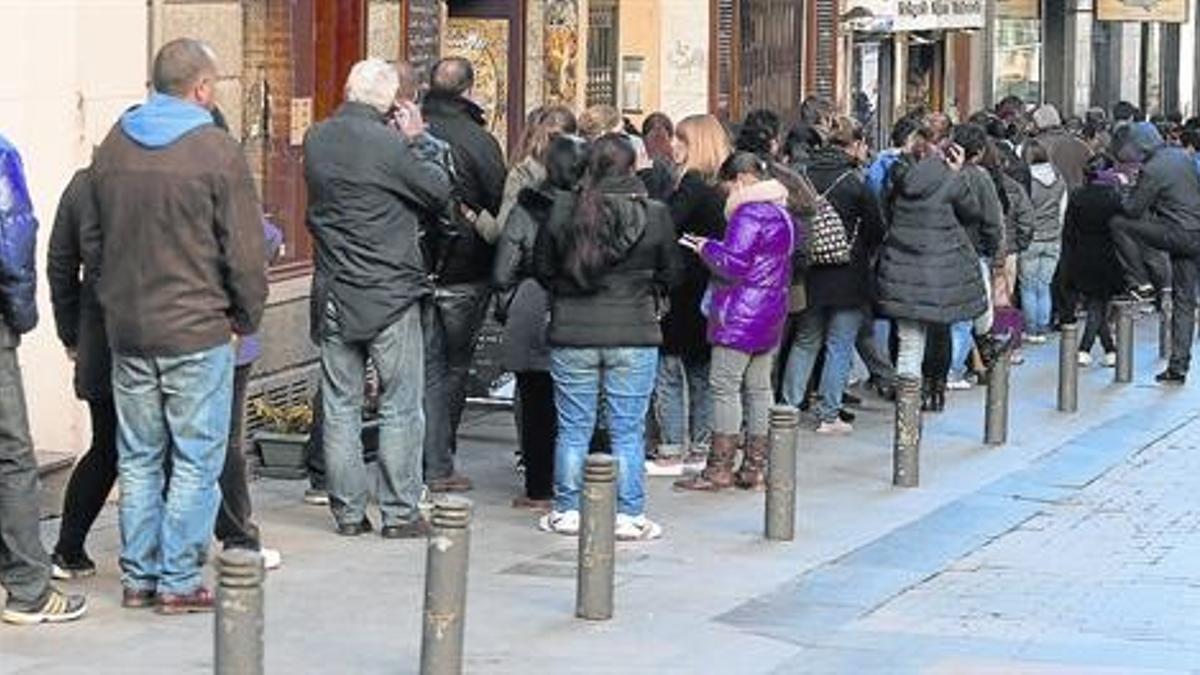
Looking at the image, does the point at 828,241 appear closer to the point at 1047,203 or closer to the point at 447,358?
the point at 447,358

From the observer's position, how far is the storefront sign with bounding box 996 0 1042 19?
33312mm

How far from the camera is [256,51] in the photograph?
14.2 m

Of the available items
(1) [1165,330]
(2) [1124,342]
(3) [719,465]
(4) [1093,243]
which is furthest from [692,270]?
(1) [1165,330]

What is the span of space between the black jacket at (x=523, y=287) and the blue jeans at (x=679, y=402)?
1677mm

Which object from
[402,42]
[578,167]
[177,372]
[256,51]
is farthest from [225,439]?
[402,42]

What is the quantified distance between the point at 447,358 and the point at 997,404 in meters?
4.43

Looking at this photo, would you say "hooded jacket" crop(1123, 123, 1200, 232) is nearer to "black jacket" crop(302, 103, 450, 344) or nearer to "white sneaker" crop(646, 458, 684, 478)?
"white sneaker" crop(646, 458, 684, 478)

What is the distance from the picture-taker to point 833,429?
16.1 metres

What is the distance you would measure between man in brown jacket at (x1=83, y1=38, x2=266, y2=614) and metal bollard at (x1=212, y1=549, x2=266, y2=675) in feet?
7.56

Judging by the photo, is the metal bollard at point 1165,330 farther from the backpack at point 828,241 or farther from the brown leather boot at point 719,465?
the brown leather boot at point 719,465

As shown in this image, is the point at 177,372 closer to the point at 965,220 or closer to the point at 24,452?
the point at 24,452

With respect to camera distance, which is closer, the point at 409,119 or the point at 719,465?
the point at 409,119

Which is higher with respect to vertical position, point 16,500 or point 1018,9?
point 1018,9

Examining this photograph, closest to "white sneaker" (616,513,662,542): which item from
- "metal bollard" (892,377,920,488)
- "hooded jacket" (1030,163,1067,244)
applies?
"metal bollard" (892,377,920,488)
